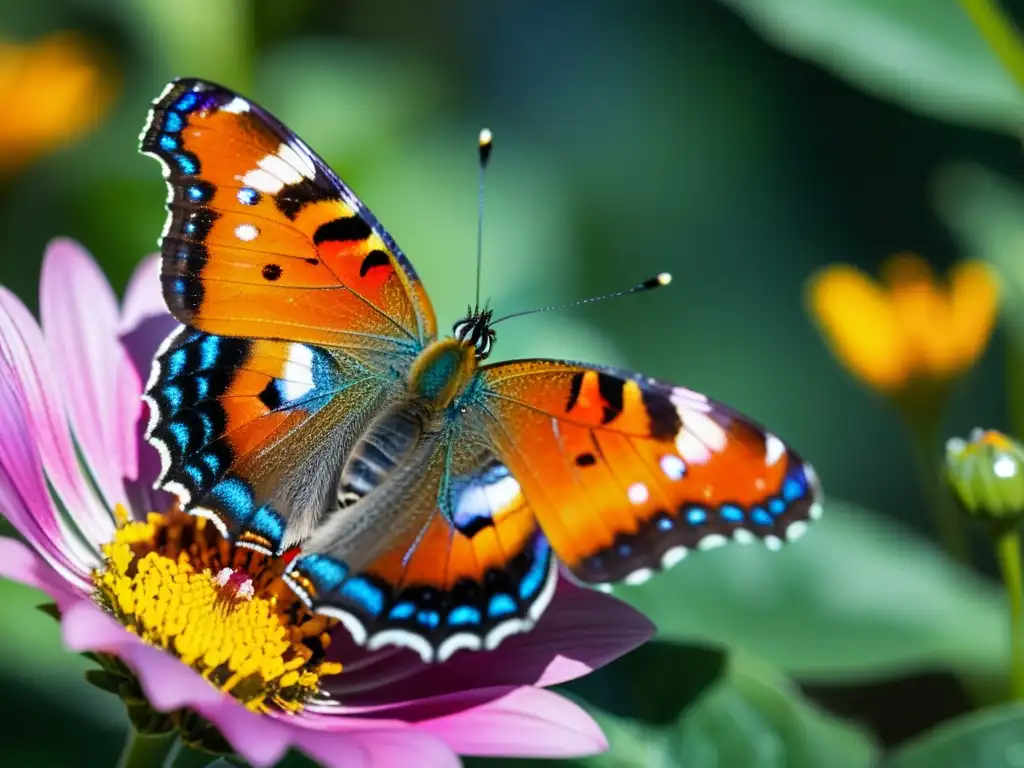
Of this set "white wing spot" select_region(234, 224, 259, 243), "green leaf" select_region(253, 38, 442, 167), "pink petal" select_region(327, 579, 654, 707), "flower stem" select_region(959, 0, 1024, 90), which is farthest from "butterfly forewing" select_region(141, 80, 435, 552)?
"green leaf" select_region(253, 38, 442, 167)

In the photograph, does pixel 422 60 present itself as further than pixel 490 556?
Yes

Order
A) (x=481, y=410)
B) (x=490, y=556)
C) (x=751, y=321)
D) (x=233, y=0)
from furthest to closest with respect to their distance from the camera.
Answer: (x=751, y=321) → (x=233, y=0) → (x=481, y=410) → (x=490, y=556)

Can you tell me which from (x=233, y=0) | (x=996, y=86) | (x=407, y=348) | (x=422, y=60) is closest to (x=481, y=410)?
(x=407, y=348)

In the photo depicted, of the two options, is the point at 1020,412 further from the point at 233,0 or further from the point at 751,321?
the point at 751,321

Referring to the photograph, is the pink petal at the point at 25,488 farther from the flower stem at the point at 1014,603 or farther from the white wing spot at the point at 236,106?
the flower stem at the point at 1014,603

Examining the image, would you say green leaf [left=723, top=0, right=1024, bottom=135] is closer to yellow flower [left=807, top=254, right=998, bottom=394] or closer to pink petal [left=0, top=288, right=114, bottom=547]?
yellow flower [left=807, top=254, right=998, bottom=394]

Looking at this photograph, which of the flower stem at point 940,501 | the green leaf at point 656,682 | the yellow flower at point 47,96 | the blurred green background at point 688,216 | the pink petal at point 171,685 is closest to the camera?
the pink petal at point 171,685

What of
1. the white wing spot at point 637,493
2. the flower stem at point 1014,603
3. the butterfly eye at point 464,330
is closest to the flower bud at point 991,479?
the flower stem at point 1014,603
